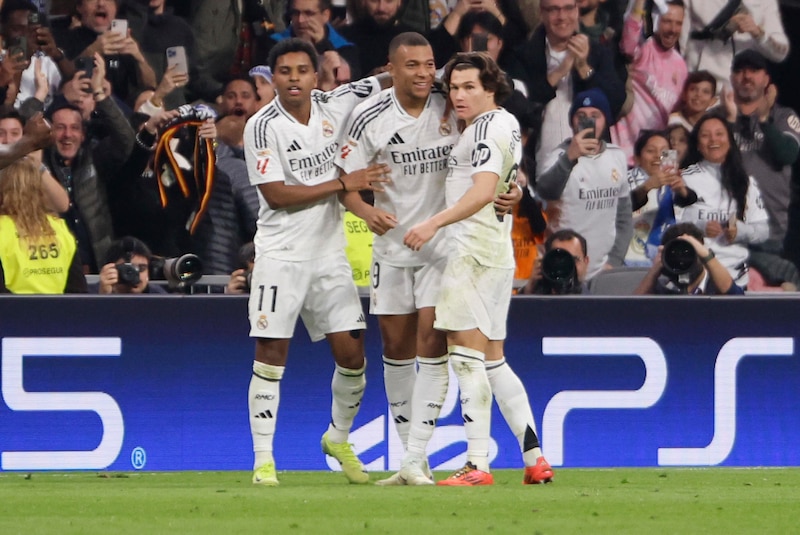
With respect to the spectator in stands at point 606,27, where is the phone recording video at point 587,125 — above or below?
below

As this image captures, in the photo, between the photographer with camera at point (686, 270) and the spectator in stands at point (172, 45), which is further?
the spectator in stands at point (172, 45)

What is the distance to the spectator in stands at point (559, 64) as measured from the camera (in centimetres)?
1256

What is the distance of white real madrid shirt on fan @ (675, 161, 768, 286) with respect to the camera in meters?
12.5

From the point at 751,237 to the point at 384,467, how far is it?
4.57 metres

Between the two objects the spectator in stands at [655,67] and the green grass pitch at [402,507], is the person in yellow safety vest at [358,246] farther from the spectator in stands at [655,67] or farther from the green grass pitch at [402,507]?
the spectator in stands at [655,67]

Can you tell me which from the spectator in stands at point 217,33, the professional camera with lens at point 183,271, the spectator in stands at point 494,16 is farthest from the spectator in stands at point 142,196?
the spectator in stands at point 494,16

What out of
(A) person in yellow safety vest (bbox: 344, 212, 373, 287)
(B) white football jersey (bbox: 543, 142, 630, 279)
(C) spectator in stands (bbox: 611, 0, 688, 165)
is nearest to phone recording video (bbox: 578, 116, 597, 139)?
(B) white football jersey (bbox: 543, 142, 630, 279)

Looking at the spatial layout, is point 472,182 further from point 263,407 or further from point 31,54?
point 31,54

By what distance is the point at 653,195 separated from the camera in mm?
12555

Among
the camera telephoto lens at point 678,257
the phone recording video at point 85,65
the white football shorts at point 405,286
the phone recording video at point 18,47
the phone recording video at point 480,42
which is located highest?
the phone recording video at point 480,42

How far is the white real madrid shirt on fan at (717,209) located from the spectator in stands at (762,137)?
1.24 feet

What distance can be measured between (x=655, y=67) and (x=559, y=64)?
109 cm

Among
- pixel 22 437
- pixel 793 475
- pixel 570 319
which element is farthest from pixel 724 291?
pixel 22 437

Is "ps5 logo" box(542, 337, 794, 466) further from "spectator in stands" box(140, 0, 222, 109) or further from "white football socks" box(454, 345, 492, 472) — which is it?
"spectator in stands" box(140, 0, 222, 109)
